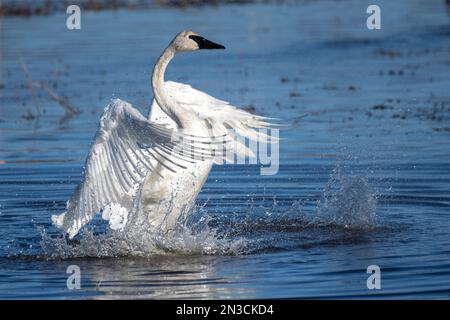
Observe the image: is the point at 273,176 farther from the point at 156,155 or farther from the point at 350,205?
the point at 156,155

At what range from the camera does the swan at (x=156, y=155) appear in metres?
8.04

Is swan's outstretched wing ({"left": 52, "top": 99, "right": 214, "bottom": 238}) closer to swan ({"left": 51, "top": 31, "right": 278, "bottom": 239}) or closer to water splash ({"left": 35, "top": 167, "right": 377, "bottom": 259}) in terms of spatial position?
swan ({"left": 51, "top": 31, "right": 278, "bottom": 239})

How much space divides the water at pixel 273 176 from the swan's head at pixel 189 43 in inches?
38.7

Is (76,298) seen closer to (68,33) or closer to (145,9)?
(68,33)

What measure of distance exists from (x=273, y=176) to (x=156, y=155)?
345 centimetres

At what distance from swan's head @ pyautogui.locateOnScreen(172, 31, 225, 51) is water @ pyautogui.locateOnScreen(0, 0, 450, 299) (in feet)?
3.23

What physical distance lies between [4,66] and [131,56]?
2308mm

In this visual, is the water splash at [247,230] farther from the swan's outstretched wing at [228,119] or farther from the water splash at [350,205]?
the swan's outstretched wing at [228,119]

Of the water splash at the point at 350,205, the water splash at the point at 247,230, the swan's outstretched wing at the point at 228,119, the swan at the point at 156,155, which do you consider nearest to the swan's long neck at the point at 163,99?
the swan at the point at 156,155

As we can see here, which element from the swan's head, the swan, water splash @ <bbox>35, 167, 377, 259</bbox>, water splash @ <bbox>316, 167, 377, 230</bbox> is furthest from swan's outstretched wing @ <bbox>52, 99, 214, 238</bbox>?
water splash @ <bbox>316, 167, 377, 230</bbox>

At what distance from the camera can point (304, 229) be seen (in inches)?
376

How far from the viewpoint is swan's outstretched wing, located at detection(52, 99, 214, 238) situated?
8.02 meters

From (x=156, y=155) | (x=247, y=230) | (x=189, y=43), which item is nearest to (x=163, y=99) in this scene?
(x=156, y=155)

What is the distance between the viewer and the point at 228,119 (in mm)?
8953
